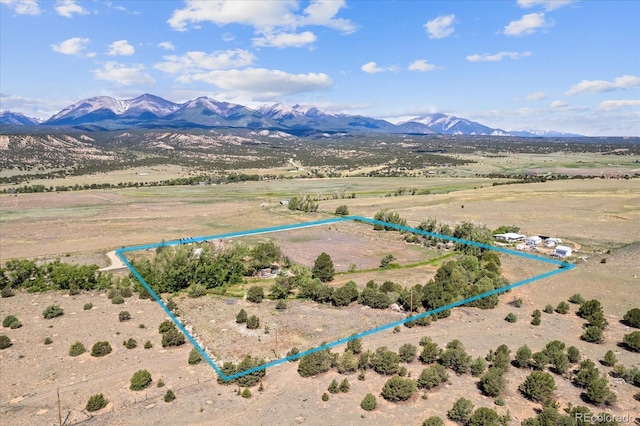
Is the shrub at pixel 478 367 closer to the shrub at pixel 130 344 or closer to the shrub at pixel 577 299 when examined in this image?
the shrub at pixel 577 299

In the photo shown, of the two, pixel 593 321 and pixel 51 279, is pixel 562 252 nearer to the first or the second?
pixel 593 321

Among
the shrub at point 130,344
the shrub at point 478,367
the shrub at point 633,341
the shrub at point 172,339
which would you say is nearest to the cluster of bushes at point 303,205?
the shrub at point 172,339

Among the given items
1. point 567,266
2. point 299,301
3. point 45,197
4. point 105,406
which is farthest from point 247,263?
point 45,197

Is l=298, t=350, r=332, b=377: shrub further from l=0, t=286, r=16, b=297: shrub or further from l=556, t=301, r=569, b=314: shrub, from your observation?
l=0, t=286, r=16, b=297: shrub

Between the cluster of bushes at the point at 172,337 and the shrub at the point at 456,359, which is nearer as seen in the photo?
the shrub at the point at 456,359

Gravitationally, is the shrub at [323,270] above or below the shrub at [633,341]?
above
